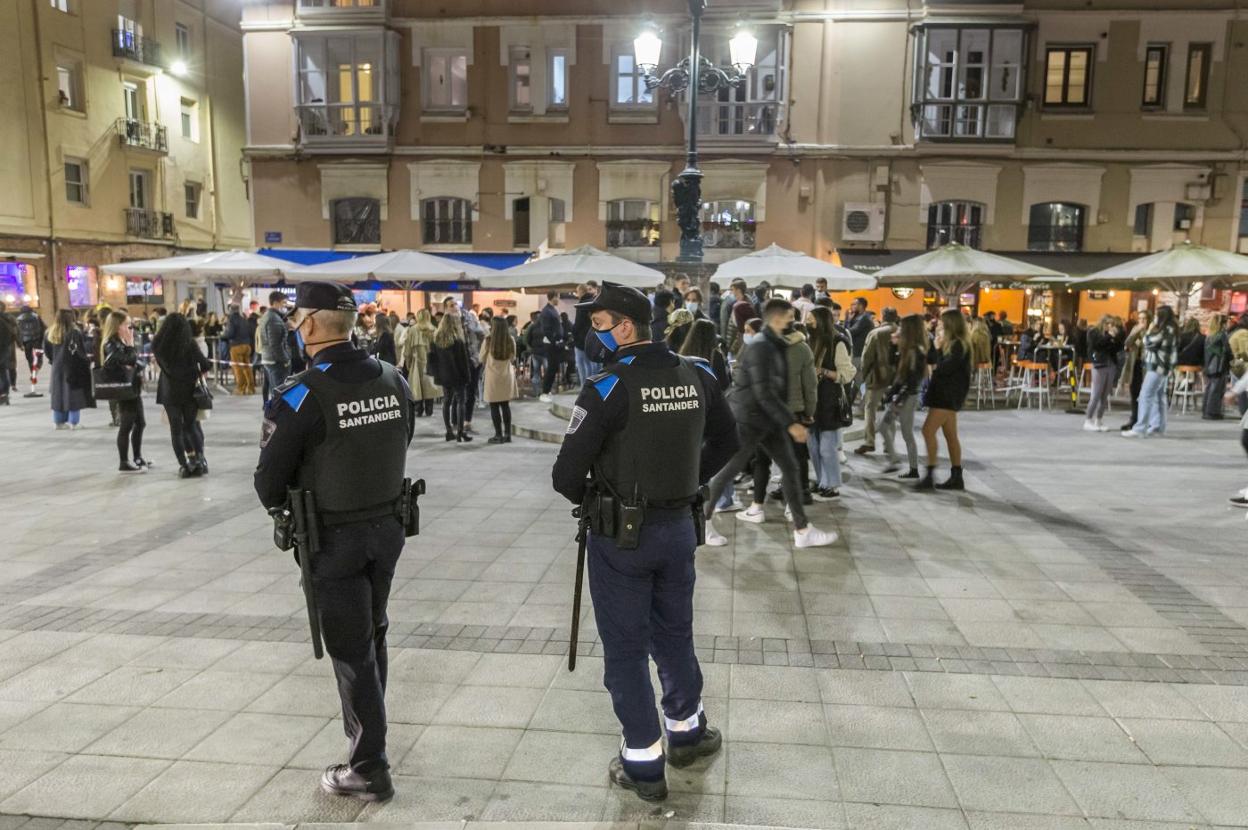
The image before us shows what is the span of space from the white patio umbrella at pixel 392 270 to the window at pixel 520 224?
6.23 meters

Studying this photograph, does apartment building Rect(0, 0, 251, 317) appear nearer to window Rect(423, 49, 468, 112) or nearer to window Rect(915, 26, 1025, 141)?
window Rect(423, 49, 468, 112)

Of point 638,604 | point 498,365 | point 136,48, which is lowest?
point 638,604

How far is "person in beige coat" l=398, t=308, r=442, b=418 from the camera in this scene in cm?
1222

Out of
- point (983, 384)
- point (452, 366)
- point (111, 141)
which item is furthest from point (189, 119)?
point (983, 384)

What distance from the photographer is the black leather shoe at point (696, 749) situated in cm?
337

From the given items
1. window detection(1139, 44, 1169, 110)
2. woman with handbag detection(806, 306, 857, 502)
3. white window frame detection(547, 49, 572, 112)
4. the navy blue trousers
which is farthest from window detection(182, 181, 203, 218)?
the navy blue trousers

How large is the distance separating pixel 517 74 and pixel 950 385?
59.3ft

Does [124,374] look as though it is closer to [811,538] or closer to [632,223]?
[811,538]

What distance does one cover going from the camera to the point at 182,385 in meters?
8.64

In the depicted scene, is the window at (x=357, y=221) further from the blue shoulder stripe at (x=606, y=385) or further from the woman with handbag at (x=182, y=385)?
the blue shoulder stripe at (x=606, y=385)

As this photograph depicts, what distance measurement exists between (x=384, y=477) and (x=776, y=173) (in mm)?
20582

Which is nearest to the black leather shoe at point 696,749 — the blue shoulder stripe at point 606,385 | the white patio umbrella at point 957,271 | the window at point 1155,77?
the blue shoulder stripe at point 606,385

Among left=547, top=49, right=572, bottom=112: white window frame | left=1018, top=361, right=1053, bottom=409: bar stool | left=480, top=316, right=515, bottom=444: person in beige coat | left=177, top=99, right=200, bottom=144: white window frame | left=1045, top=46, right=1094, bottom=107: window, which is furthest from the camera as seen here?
left=177, top=99, right=200, bottom=144: white window frame

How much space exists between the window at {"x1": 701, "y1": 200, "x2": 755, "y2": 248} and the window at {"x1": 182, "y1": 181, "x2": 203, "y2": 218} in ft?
66.3
